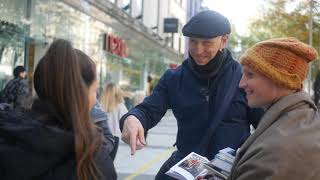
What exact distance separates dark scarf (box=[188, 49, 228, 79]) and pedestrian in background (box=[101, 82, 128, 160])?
7275 mm

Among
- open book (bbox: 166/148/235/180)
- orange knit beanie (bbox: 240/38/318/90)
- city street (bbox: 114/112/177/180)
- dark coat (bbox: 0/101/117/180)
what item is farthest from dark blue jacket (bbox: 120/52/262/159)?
city street (bbox: 114/112/177/180)

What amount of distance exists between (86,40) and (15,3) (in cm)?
548

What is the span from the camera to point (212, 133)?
3.25 m

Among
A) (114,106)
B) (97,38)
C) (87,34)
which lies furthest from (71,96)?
(97,38)

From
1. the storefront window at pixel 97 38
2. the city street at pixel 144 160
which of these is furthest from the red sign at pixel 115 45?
the city street at pixel 144 160

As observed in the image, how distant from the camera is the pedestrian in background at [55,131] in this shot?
7.89 feet

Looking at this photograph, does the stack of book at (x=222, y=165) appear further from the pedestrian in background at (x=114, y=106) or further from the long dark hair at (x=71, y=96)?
the pedestrian in background at (x=114, y=106)

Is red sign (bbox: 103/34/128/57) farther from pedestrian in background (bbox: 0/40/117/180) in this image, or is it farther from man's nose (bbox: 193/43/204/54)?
pedestrian in background (bbox: 0/40/117/180)

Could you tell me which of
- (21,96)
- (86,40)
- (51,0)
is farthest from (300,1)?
(21,96)

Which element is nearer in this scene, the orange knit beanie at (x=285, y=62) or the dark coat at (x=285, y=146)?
the dark coat at (x=285, y=146)

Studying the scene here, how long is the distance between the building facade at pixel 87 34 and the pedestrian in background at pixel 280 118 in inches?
480

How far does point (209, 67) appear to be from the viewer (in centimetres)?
332

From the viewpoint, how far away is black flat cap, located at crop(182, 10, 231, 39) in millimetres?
3213

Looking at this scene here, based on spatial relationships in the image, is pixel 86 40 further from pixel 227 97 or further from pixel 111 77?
pixel 227 97
